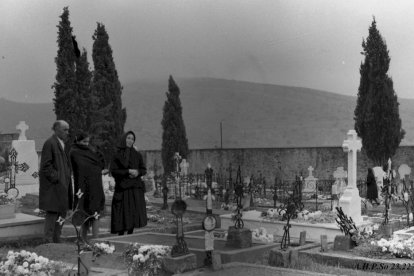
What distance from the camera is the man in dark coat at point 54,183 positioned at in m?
8.07

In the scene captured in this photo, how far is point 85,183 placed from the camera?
835 cm

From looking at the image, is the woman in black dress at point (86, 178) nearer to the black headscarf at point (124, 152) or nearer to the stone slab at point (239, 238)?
the black headscarf at point (124, 152)

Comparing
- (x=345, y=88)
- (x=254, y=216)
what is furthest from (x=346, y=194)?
(x=345, y=88)

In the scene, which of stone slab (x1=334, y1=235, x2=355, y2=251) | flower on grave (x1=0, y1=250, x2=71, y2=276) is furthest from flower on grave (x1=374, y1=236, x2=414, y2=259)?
flower on grave (x1=0, y1=250, x2=71, y2=276)

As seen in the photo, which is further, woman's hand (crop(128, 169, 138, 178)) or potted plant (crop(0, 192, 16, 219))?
potted plant (crop(0, 192, 16, 219))

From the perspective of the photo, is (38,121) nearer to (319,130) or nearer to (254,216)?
(319,130)

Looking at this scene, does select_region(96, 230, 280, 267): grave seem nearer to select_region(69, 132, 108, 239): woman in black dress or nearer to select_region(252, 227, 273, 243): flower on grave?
select_region(69, 132, 108, 239): woman in black dress

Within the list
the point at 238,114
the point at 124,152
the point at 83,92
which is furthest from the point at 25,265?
the point at 238,114

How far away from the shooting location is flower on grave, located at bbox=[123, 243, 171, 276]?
613cm

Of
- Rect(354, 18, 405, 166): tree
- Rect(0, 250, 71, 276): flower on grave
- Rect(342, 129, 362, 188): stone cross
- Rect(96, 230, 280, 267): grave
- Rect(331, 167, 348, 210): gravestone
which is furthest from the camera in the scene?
Rect(354, 18, 405, 166): tree

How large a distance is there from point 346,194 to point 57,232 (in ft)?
19.3

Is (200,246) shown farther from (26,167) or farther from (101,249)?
(26,167)

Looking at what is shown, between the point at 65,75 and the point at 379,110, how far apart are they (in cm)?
1261

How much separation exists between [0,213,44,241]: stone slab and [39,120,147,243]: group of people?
2.19 ft
